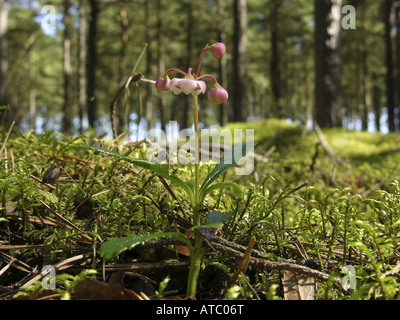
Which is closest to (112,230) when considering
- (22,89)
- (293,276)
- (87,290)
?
(87,290)

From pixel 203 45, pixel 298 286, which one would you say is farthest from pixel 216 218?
pixel 203 45

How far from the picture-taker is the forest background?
5.89 m

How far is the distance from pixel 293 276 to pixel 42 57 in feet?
103

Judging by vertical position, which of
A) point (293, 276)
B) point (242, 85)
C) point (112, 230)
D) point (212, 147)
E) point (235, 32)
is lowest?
point (293, 276)

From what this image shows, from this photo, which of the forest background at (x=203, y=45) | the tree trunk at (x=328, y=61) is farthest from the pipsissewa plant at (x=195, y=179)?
the tree trunk at (x=328, y=61)

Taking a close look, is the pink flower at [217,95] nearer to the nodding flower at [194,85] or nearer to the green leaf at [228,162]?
the nodding flower at [194,85]

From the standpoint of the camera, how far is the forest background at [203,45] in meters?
5.89

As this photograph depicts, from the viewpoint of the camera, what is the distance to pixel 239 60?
11164 mm

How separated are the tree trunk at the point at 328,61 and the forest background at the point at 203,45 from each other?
0.02 m

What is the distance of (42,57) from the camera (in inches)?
1085

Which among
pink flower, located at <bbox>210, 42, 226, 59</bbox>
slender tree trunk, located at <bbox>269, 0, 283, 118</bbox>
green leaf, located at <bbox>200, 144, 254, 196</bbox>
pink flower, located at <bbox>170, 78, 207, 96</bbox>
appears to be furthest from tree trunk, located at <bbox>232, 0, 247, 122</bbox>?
pink flower, located at <bbox>170, 78, 207, 96</bbox>

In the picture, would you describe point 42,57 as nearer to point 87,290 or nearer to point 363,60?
point 363,60

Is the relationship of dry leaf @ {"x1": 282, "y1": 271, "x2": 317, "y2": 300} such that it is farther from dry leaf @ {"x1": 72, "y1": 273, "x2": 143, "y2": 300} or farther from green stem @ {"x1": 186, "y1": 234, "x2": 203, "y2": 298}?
dry leaf @ {"x1": 72, "y1": 273, "x2": 143, "y2": 300}

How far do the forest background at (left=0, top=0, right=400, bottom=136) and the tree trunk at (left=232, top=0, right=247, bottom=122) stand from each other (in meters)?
0.03
